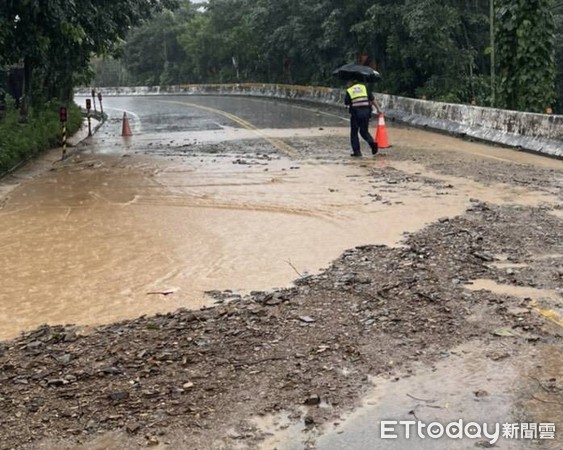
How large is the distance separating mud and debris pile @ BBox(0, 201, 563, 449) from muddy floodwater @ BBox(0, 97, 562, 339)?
51cm

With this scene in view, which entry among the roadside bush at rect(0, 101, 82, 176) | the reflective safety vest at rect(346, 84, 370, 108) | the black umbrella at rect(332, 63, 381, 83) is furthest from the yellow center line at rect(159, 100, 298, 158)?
the roadside bush at rect(0, 101, 82, 176)

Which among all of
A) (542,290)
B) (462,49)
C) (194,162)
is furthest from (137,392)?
(462,49)

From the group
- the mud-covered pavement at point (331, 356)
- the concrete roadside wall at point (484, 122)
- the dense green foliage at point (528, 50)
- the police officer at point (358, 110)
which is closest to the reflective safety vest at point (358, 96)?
the police officer at point (358, 110)

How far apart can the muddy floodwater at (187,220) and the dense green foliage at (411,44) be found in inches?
168

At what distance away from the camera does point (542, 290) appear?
19.5 feet

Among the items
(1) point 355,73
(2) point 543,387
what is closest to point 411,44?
(1) point 355,73

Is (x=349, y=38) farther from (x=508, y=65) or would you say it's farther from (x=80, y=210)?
(x=80, y=210)

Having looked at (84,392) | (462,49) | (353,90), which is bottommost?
(84,392)

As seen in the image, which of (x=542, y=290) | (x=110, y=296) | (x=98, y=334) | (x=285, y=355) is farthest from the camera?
(x=110, y=296)

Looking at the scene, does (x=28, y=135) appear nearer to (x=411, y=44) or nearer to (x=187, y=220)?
(x=187, y=220)

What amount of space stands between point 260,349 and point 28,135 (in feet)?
45.9

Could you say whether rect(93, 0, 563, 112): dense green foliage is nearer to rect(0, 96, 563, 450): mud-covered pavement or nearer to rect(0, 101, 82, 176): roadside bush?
rect(0, 96, 563, 450): mud-covered pavement

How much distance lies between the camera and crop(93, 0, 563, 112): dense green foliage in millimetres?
18688

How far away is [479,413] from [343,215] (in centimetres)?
537
